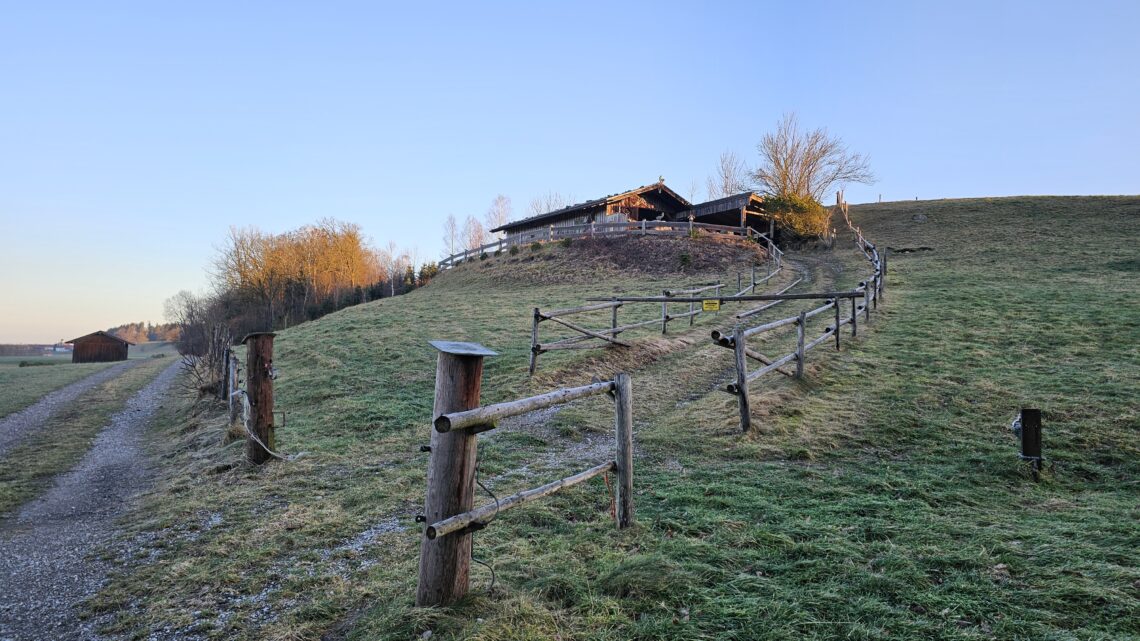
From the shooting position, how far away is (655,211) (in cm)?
4181

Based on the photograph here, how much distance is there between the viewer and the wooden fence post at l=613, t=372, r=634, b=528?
4.40 meters

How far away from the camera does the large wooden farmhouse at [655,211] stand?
38.7 metres

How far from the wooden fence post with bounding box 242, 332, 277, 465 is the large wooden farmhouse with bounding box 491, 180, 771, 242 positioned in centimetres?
3057

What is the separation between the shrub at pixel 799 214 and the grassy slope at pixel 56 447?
121 feet

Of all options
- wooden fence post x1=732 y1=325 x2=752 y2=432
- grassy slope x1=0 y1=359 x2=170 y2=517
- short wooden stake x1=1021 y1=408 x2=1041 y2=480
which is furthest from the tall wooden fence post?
grassy slope x1=0 y1=359 x2=170 y2=517

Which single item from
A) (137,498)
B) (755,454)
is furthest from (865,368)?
(137,498)

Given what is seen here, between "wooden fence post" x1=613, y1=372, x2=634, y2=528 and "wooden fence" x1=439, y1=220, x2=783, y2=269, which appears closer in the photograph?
"wooden fence post" x1=613, y1=372, x2=634, y2=528

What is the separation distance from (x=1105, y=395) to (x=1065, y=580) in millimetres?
6607

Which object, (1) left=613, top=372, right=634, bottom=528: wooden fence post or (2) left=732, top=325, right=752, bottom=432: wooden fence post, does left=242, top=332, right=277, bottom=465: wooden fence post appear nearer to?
(1) left=613, top=372, right=634, bottom=528: wooden fence post

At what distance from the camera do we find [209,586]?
4.07 m

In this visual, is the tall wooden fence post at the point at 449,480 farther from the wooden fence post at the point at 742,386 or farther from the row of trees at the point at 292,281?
the row of trees at the point at 292,281

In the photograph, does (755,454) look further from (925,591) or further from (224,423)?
(224,423)

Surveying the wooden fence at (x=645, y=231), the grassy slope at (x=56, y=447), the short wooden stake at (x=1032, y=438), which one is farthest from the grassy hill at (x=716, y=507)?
the wooden fence at (x=645, y=231)

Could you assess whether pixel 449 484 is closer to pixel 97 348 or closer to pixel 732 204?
pixel 732 204
